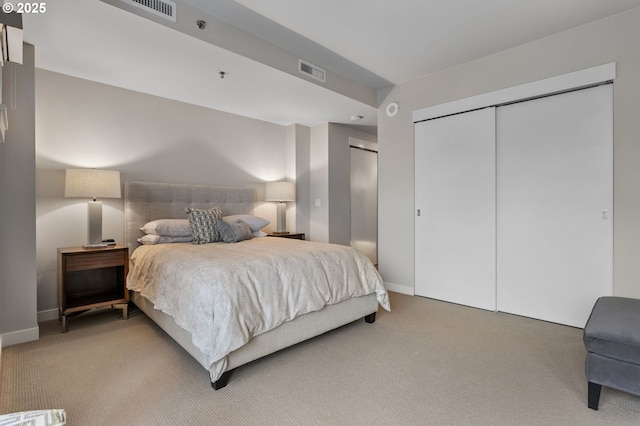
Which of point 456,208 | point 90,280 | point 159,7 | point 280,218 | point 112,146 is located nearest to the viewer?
point 159,7

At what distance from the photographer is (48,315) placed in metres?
2.95

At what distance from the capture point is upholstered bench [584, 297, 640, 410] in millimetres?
1560

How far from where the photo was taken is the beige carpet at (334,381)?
1.61 m

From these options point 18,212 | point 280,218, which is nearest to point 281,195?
point 280,218

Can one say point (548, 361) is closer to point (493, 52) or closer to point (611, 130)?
point (611, 130)

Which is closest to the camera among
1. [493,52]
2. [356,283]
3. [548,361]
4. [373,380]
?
[373,380]

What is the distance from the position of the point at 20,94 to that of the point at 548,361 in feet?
14.6

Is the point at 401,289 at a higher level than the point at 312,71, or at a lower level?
lower

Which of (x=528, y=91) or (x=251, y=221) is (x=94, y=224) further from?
(x=528, y=91)

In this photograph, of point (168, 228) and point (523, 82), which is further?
point (168, 228)

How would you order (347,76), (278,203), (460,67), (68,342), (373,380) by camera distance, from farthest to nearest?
(278,203)
(347,76)
(460,67)
(68,342)
(373,380)

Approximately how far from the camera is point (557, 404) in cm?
170

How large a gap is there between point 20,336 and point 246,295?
202 cm

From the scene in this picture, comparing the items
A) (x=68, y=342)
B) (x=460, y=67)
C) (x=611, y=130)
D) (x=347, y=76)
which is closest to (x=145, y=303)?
(x=68, y=342)
